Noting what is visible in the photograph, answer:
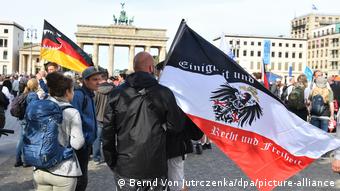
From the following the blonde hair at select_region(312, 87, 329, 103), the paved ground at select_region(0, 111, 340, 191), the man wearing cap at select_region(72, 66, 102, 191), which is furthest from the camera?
the blonde hair at select_region(312, 87, 329, 103)

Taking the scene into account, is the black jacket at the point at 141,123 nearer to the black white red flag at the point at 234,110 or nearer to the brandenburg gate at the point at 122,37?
the black white red flag at the point at 234,110

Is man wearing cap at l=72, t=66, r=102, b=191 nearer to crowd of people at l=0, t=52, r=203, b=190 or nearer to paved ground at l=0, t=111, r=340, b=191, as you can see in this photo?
crowd of people at l=0, t=52, r=203, b=190

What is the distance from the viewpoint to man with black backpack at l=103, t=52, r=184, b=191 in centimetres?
367

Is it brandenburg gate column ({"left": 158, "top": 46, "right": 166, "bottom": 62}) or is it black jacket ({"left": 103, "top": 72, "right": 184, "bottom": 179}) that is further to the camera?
brandenburg gate column ({"left": 158, "top": 46, "right": 166, "bottom": 62})

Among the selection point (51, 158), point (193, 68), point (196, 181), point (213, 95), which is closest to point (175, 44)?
point (193, 68)

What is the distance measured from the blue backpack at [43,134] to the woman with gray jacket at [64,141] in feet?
0.33

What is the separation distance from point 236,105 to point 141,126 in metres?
1.04

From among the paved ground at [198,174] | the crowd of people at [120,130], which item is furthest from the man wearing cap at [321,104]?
the crowd of people at [120,130]

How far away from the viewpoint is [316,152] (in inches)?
173

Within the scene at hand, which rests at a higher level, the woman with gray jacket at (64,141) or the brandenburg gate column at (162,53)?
the brandenburg gate column at (162,53)

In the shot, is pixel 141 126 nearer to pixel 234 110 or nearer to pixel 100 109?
pixel 234 110

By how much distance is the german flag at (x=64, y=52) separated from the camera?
8.41m

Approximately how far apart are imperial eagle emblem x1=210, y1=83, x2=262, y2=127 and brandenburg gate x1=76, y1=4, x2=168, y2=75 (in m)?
82.2

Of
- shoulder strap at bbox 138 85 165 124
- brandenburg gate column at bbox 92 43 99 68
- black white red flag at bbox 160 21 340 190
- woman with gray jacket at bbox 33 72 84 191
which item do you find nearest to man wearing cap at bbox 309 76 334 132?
black white red flag at bbox 160 21 340 190
